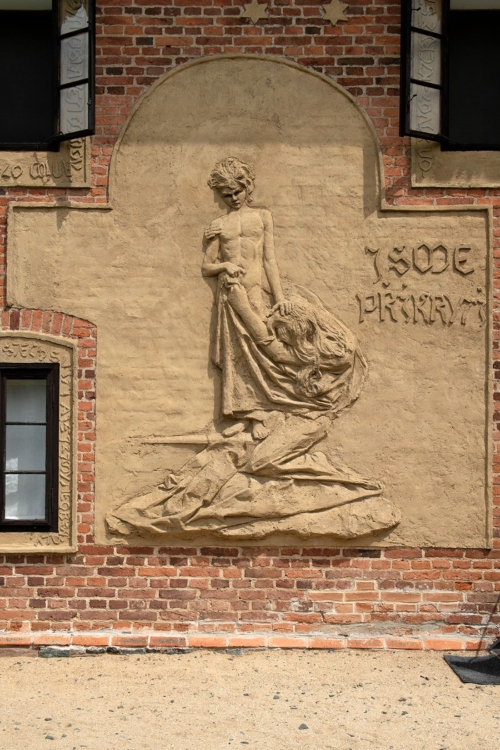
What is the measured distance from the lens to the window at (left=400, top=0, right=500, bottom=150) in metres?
7.73

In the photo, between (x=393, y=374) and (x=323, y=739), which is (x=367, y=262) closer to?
(x=393, y=374)

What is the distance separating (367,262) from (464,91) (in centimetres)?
172

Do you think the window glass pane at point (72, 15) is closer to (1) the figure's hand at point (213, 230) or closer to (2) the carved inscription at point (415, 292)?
(1) the figure's hand at point (213, 230)

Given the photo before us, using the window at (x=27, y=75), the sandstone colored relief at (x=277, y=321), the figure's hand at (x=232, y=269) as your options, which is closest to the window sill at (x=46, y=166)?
the window at (x=27, y=75)

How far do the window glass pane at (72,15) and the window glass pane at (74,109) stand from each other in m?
0.49

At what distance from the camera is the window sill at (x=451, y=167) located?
7742 mm

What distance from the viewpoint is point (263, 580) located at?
25.2 feet

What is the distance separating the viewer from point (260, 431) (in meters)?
7.65

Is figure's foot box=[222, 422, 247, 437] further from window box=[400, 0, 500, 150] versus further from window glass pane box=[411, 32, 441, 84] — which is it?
window glass pane box=[411, 32, 441, 84]

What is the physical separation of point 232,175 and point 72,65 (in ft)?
5.08

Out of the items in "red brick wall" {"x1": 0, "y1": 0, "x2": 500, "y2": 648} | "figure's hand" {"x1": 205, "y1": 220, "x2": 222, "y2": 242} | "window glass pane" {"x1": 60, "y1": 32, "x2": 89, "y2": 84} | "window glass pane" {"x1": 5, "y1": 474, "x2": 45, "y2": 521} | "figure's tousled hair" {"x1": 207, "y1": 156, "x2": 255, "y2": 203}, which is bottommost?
"red brick wall" {"x1": 0, "y1": 0, "x2": 500, "y2": 648}

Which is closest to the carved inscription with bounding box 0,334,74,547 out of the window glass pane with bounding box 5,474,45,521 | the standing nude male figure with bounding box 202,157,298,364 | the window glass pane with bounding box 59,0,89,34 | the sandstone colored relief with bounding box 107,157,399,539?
the window glass pane with bounding box 5,474,45,521

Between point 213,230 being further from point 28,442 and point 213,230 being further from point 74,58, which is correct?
point 28,442

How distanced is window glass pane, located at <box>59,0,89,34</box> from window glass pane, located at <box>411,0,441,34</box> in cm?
262
